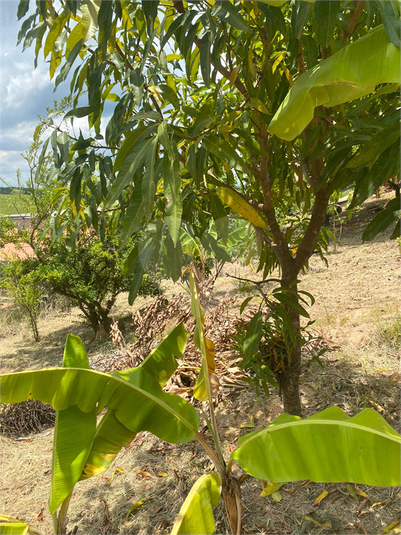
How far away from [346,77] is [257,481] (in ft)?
6.19

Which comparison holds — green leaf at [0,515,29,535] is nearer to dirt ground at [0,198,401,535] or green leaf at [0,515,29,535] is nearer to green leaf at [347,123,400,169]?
dirt ground at [0,198,401,535]

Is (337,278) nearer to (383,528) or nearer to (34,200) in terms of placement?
(383,528)

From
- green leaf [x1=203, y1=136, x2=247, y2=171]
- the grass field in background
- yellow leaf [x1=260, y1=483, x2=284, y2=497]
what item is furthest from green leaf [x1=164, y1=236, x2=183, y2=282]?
the grass field in background

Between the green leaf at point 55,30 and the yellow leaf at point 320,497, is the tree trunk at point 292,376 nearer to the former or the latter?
the yellow leaf at point 320,497

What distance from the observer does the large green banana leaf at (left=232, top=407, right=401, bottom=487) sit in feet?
3.32

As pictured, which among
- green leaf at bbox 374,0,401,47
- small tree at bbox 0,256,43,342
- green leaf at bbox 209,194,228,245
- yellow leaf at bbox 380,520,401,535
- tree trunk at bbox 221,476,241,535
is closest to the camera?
green leaf at bbox 374,0,401,47

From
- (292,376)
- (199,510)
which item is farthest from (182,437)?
(292,376)

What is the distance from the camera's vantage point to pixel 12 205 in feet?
16.8

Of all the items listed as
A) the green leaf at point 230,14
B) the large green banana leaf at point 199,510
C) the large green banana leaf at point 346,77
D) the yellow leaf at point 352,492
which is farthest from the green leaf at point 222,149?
the yellow leaf at point 352,492

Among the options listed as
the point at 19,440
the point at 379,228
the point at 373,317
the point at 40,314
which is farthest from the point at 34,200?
the point at 379,228

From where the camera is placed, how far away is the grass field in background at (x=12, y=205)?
16.4ft

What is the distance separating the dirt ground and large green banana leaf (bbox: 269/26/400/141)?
114 cm

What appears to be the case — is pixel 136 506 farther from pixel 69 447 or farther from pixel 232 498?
pixel 69 447

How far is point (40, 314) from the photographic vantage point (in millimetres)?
5645
